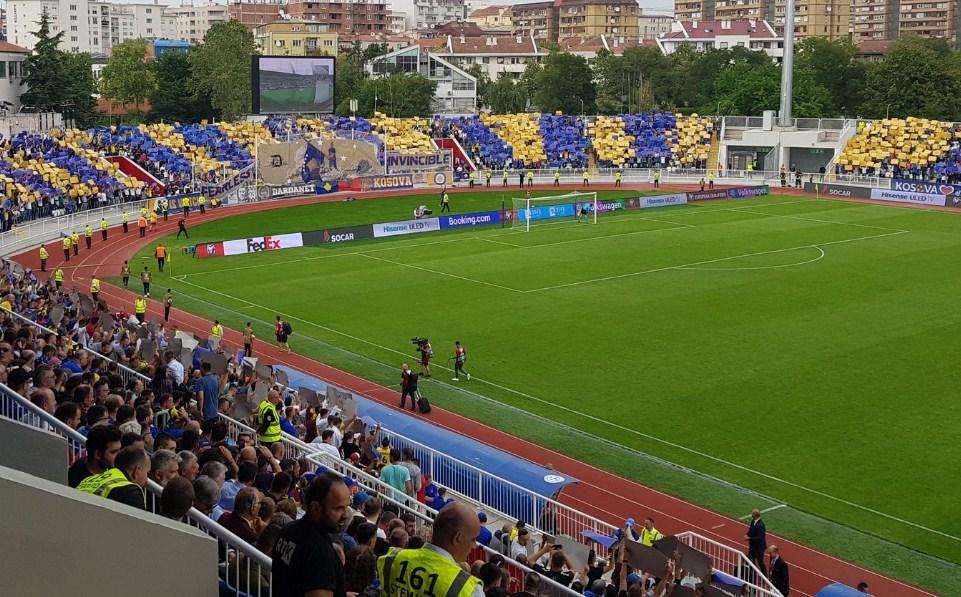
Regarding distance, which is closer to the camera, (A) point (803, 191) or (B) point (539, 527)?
(B) point (539, 527)

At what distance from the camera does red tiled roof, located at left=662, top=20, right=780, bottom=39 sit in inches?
7589

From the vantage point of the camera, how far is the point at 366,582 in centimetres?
805

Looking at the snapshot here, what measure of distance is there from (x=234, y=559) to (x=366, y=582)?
3.23 ft

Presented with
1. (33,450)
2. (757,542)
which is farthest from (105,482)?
(757,542)

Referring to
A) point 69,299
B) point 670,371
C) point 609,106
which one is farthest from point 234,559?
point 609,106

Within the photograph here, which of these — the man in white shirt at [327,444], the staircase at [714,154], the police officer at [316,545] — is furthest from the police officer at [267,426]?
the staircase at [714,154]

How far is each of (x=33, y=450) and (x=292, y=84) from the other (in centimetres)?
6827

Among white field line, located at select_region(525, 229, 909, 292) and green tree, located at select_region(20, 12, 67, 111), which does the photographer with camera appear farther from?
green tree, located at select_region(20, 12, 67, 111)

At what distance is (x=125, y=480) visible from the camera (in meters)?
7.71

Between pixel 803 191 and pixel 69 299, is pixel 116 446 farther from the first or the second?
pixel 803 191

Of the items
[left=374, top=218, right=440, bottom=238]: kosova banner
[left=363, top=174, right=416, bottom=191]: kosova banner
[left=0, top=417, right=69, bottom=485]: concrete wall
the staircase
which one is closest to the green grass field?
[left=374, top=218, right=440, bottom=238]: kosova banner

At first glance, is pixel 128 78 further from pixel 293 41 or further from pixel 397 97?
pixel 293 41

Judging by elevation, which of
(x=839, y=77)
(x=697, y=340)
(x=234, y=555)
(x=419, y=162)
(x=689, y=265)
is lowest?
(x=697, y=340)

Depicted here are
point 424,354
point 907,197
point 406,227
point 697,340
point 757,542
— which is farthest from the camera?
point 907,197
